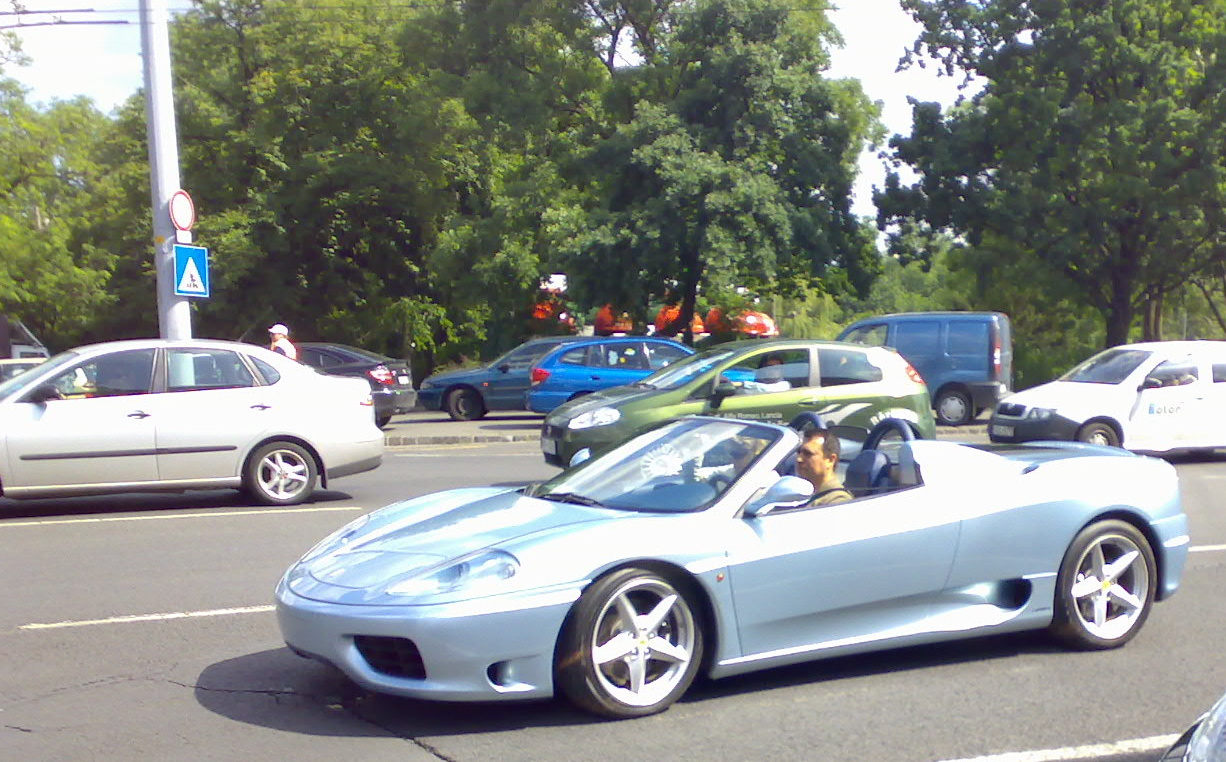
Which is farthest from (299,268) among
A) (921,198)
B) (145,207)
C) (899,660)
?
(899,660)

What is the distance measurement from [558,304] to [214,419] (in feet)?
75.5

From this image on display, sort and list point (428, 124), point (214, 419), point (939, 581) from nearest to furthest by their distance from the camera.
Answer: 1. point (939, 581)
2. point (214, 419)
3. point (428, 124)

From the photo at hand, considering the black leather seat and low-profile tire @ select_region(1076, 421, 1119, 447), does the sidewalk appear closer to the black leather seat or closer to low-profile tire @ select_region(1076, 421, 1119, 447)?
low-profile tire @ select_region(1076, 421, 1119, 447)

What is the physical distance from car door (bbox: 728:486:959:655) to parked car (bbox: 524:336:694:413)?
586 inches

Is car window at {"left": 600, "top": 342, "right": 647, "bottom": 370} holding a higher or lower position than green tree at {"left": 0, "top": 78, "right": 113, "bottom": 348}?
lower

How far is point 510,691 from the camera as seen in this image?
4.98 m

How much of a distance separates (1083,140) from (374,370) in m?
18.0

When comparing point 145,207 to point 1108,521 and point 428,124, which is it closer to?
point 428,124

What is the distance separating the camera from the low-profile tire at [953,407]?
22.1m

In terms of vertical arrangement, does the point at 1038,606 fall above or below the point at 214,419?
below

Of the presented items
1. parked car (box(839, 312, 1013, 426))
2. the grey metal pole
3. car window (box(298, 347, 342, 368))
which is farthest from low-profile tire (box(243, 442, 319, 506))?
parked car (box(839, 312, 1013, 426))

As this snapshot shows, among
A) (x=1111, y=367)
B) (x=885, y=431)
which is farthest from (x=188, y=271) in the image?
(x=1111, y=367)

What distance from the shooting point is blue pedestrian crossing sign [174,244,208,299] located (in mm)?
15500

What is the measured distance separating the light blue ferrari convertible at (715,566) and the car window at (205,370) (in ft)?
18.2
